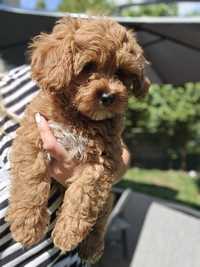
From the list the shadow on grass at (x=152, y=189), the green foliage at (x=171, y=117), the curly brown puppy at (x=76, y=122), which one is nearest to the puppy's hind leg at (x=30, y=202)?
the curly brown puppy at (x=76, y=122)

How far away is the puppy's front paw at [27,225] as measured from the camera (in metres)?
2.04

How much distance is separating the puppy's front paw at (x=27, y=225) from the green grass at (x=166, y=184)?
609 cm

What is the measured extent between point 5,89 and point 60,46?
849mm

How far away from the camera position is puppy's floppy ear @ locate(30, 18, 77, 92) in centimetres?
199

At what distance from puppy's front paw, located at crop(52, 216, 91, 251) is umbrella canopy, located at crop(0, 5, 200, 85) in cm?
206

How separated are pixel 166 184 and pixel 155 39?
602 cm

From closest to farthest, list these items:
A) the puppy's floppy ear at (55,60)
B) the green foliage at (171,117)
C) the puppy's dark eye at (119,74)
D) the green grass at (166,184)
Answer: the puppy's floppy ear at (55,60) < the puppy's dark eye at (119,74) < the green grass at (166,184) < the green foliage at (171,117)

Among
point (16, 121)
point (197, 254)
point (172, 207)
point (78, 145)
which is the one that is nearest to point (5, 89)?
point (16, 121)

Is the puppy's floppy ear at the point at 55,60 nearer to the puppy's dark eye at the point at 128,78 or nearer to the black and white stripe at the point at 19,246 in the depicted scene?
the puppy's dark eye at the point at 128,78

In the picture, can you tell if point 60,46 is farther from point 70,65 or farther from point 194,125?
point 194,125

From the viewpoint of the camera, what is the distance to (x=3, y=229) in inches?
85.5

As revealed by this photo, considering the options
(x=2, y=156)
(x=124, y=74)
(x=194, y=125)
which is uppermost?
(x=124, y=74)

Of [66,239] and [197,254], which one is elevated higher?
[66,239]

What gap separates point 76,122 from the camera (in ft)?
6.89
